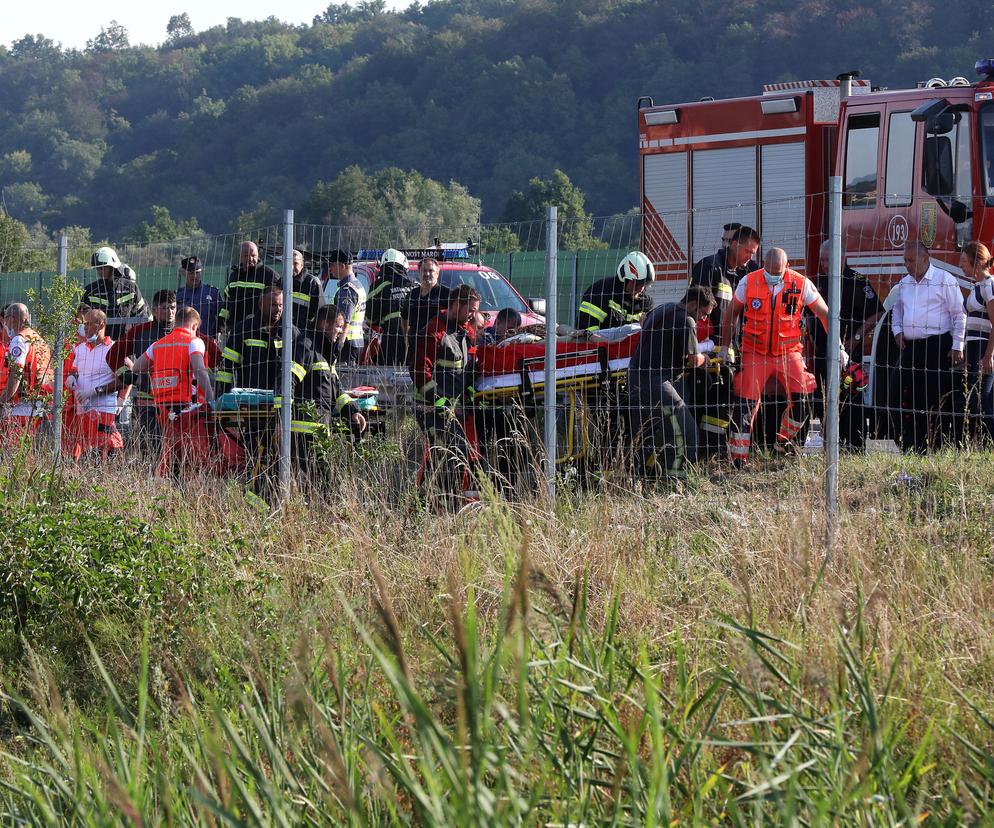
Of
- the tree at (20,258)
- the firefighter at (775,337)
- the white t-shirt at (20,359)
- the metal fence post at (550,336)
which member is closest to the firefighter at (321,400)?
the metal fence post at (550,336)

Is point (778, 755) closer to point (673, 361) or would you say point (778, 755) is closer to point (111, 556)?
point (111, 556)

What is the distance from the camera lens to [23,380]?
9586 millimetres

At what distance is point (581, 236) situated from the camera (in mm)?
9156

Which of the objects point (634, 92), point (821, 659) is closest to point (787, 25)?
point (634, 92)

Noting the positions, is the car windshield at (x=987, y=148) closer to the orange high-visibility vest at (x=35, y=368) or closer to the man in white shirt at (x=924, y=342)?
the man in white shirt at (x=924, y=342)

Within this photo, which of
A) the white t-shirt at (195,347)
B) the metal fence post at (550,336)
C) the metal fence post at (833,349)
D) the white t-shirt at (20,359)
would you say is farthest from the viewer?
the white t-shirt at (20,359)

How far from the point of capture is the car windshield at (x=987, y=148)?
11.6 m

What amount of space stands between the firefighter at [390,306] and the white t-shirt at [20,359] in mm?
2450

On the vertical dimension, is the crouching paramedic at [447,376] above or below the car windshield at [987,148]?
below

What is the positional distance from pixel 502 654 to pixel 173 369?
7425 mm

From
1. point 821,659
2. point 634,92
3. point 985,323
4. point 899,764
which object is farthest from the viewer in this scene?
point 634,92

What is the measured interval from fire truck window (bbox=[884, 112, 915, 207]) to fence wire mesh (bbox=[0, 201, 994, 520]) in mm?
2112

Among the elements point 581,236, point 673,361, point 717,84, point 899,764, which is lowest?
point 899,764

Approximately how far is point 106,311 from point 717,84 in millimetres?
60343
